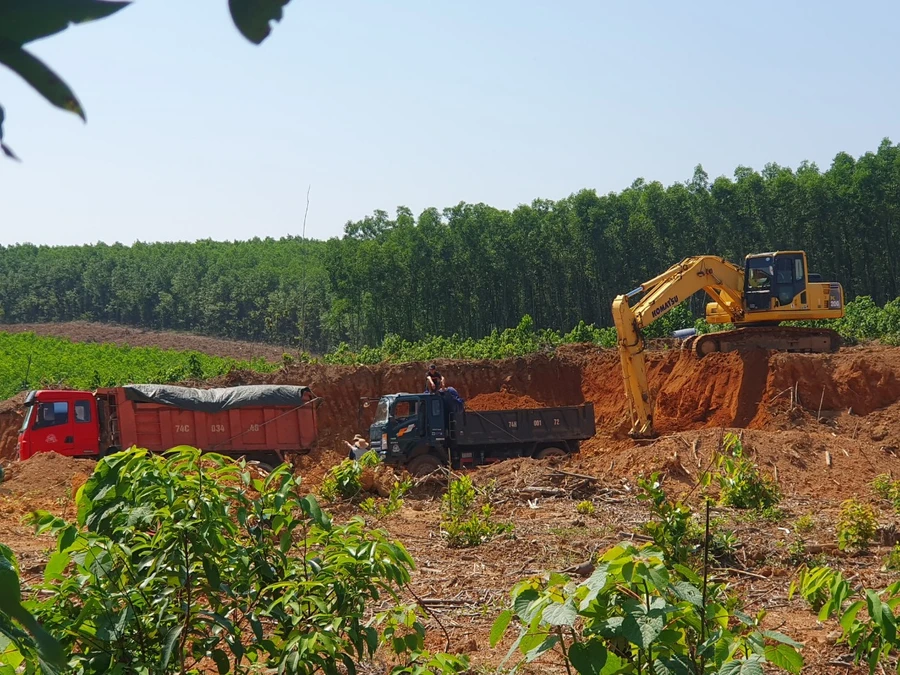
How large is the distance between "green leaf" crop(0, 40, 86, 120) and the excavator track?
28.5 m

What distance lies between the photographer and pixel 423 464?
21.5 m

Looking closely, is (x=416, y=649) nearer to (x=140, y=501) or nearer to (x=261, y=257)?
(x=140, y=501)

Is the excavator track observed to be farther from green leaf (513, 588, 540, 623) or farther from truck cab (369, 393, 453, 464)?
green leaf (513, 588, 540, 623)

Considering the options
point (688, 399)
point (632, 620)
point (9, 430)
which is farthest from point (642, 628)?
point (9, 430)

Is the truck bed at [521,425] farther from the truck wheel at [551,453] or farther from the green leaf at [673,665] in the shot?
the green leaf at [673,665]

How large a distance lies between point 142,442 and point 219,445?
6.12 ft

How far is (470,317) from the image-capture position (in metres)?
63.3

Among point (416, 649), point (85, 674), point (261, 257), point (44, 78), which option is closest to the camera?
point (44, 78)

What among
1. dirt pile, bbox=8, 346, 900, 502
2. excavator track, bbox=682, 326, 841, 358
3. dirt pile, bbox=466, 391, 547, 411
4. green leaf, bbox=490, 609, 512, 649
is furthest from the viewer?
dirt pile, bbox=466, 391, 547, 411

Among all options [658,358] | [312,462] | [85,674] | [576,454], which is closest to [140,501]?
[85,674]

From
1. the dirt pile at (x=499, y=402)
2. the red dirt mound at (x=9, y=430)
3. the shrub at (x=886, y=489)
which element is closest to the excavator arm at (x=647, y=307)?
the dirt pile at (x=499, y=402)

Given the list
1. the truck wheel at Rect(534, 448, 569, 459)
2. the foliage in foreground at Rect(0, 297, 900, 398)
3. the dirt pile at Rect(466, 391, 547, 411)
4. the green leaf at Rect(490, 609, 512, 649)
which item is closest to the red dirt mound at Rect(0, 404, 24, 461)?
the foliage in foreground at Rect(0, 297, 900, 398)

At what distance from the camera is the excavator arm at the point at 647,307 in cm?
2284

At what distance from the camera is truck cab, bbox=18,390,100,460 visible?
22438mm
